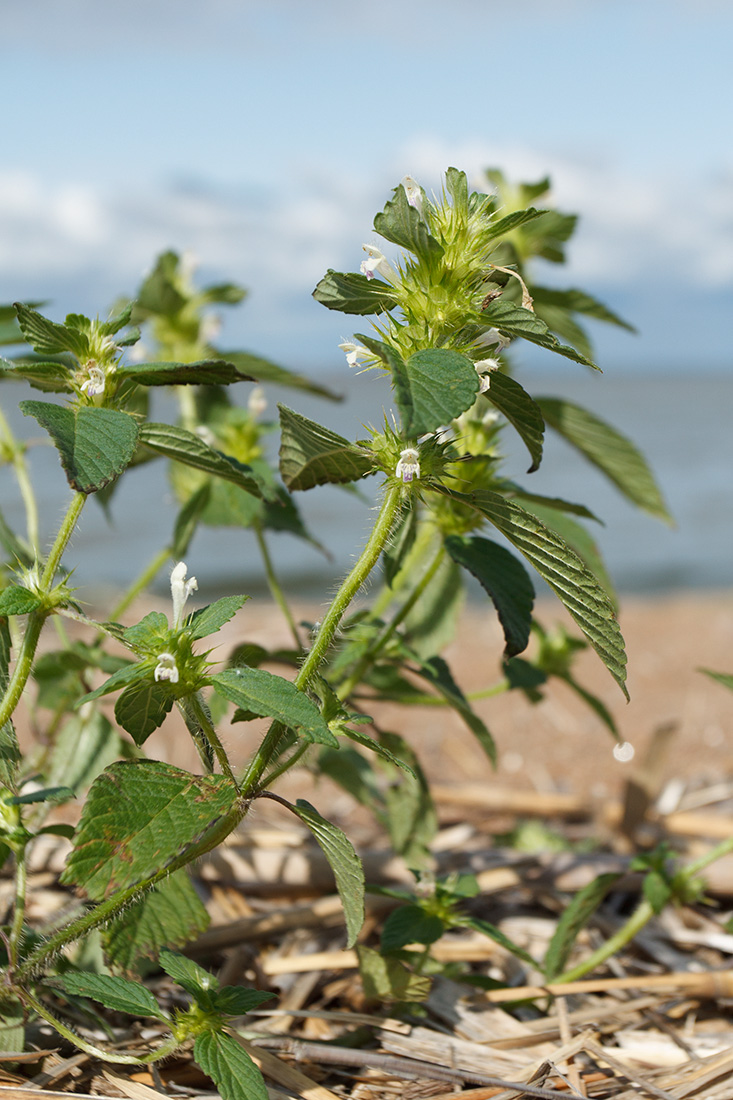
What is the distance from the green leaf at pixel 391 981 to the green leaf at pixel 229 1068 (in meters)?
0.35

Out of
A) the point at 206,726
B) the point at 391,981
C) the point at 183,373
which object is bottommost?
the point at 391,981

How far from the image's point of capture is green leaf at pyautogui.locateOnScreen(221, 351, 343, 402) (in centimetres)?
192

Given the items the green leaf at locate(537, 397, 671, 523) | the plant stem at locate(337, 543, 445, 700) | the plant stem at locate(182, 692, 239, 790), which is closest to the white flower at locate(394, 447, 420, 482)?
the plant stem at locate(182, 692, 239, 790)

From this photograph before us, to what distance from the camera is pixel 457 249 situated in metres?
1.05

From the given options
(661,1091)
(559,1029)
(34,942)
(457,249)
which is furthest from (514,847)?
(457,249)

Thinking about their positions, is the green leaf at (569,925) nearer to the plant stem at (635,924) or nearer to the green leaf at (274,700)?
the plant stem at (635,924)

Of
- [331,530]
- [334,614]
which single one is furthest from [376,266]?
[331,530]

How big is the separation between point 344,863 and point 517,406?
531 millimetres

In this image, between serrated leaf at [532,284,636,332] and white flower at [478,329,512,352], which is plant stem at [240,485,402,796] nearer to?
white flower at [478,329,512,352]

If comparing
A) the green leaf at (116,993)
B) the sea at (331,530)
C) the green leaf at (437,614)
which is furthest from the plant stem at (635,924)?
the sea at (331,530)

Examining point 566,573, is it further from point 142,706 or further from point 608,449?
point 608,449

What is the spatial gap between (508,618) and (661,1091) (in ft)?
2.22

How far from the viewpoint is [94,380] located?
3.81 feet

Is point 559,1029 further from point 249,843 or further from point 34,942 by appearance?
point 249,843
